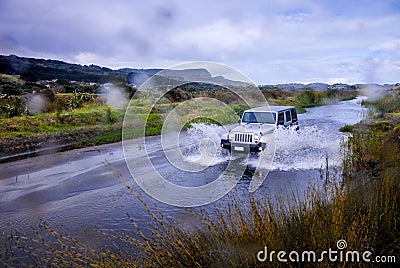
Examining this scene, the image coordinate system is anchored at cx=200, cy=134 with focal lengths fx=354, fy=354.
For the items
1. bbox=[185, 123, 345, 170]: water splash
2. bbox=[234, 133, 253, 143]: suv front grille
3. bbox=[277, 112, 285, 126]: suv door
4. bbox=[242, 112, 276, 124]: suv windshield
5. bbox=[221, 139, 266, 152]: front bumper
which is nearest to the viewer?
bbox=[185, 123, 345, 170]: water splash

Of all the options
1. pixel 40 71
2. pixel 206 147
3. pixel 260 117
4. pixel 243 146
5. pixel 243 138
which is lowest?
pixel 206 147

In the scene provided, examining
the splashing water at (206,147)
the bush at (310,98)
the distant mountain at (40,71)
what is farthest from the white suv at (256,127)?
the bush at (310,98)

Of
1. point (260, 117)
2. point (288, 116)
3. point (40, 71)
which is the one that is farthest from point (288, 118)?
point (40, 71)

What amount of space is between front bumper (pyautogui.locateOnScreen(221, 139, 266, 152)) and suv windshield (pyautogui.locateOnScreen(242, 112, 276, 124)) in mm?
1647

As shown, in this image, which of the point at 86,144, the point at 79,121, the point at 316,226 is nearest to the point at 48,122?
the point at 79,121

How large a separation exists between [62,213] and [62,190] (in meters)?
1.94

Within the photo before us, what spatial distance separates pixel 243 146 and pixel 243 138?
282 mm

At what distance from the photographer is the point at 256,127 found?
13.0 m

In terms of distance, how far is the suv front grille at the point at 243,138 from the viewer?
12281 millimetres

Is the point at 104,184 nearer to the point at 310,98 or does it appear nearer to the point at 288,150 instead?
the point at 288,150

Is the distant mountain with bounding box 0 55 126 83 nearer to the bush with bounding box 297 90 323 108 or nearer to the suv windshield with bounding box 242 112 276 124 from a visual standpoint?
the bush with bounding box 297 90 323 108

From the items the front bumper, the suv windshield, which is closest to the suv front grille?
the front bumper

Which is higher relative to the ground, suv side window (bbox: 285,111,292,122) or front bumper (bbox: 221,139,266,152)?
suv side window (bbox: 285,111,292,122)

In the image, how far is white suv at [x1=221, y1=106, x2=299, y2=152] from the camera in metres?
12.3
